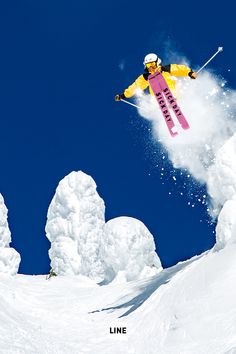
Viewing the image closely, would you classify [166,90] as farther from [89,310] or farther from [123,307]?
[89,310]

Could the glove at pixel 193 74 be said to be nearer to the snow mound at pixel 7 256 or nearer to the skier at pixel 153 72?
the skier at pixel 153 72

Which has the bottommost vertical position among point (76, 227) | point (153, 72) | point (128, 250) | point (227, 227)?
point (227, 227)

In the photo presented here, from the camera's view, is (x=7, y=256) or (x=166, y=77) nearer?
(x=166, y=77)

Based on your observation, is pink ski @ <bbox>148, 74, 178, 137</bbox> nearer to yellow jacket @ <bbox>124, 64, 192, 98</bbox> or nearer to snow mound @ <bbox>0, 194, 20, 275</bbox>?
yellow jacket @ <bbox>124, 64, 192, 98</bbox>

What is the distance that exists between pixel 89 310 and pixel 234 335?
1342 cm

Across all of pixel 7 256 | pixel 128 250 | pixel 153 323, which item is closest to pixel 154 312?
pixel 153 323

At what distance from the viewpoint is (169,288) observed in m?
21.0

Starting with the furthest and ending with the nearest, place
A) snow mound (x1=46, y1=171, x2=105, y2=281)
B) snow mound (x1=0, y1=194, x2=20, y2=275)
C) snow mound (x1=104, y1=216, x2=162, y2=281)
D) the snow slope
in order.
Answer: snow mound (x1=46, y1=171, x2=105, y2=281), snow mound (x1=0, y1=194, x2=20, y2=275), snow mound (x1=104, y1=216, x2=162, y2=281), the snow slope

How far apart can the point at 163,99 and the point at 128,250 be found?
93.2 feet

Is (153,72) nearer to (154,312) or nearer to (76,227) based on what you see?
(154,312)

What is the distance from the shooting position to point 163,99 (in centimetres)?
1912

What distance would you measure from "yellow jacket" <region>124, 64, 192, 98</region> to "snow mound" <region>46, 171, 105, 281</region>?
41082 mm

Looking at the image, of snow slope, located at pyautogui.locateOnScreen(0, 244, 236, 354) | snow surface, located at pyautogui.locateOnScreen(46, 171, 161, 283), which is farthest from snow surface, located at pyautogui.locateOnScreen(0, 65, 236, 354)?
snow surface, located at pyautogui.locateOnScreen(46, 171, 161, 283)

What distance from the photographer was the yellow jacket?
678 inches
